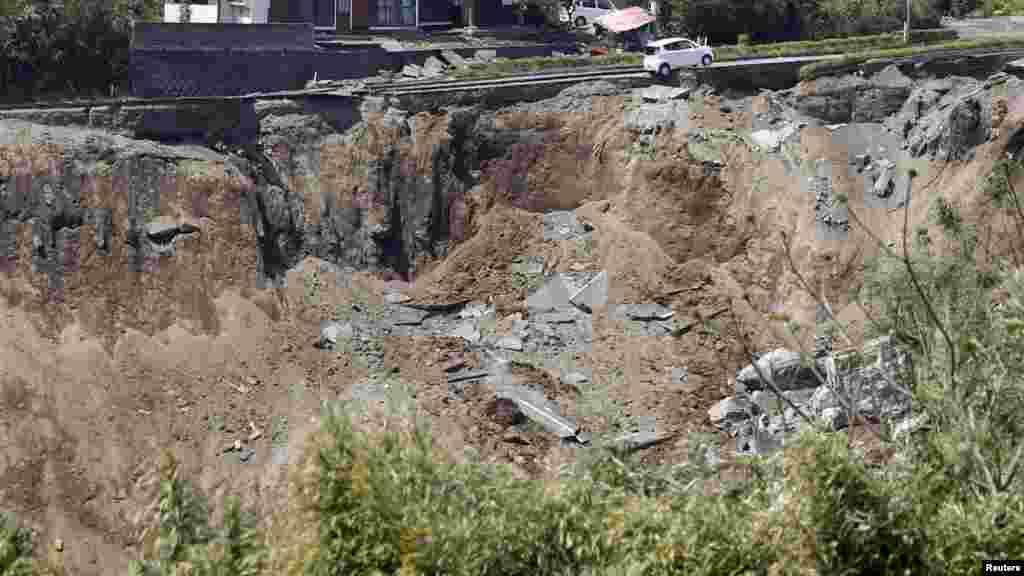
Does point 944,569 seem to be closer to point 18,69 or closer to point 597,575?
point 597,575

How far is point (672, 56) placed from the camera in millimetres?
46312

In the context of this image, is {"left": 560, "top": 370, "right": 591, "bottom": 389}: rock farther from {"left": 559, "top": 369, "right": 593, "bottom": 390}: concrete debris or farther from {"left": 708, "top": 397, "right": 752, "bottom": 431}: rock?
{"left": 708, "top": 397, "right": 752, "bottom": 431}: rock

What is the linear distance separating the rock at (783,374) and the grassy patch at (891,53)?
490 inches

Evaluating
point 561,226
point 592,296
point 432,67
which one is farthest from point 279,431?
point 432,67

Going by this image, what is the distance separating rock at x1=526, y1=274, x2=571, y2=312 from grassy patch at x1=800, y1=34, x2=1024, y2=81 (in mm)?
11479

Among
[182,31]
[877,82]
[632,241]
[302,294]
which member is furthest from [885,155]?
[182,31]

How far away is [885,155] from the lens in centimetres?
4406

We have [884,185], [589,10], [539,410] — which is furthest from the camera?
[589,10]

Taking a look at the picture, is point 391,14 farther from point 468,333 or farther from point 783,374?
point 783,374

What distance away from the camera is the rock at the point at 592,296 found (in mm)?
39812

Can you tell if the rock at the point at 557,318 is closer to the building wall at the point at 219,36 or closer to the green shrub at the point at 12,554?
the building wall at the point at 219,36

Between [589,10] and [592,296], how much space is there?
2041 cm

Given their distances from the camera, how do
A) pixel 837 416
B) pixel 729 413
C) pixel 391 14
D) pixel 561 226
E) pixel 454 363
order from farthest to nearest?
pixel 391 14 < pixel 561 226 < pixel 454 363 < pixel 729 413 < pixel 837 416

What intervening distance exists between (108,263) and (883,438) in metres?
22.9
